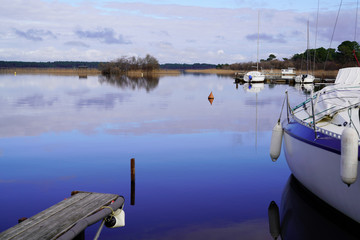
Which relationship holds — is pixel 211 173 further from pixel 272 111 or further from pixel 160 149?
pixel 272 111

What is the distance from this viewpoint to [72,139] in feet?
61.0

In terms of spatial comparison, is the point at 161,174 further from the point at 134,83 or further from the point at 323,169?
the point at 134,83

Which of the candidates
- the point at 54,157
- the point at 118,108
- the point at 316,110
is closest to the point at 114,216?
the point at 316,110

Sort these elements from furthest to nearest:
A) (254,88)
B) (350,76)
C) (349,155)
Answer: (254,88)
(350,76)
(349,155)

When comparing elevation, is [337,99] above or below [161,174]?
above

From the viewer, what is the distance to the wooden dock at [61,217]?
21.7 ft

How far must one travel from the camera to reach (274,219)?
927 cm

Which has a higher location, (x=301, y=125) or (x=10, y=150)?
(x=301, y=125)

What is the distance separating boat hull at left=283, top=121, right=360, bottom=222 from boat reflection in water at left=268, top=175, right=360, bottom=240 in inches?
18.0

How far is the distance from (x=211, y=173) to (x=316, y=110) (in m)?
3.96

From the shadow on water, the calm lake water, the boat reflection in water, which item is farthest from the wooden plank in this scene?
the shadow on water

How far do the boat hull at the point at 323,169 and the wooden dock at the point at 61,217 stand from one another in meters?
4.44

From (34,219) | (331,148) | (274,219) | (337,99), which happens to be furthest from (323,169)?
(34,219)

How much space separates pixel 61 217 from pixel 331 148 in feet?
18.1
